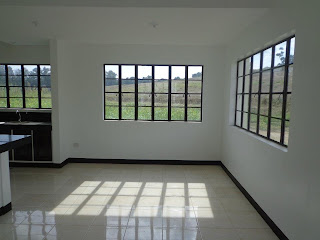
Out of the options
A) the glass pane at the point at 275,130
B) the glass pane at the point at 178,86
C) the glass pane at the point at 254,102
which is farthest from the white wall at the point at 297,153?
the glass pane at the point at 178,86

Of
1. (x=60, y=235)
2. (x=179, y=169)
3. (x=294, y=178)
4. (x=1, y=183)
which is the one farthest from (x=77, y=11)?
(x=179, y=169)

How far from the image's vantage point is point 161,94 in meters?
5.36

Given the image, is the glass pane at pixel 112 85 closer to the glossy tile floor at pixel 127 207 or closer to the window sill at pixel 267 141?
the glossy tile floor at pixel 127 207

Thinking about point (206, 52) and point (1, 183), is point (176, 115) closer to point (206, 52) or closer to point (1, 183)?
point (206, 52)

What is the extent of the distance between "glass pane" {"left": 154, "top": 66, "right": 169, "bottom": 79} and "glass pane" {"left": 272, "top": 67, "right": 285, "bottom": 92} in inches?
106

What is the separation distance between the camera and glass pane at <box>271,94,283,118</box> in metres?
2.83

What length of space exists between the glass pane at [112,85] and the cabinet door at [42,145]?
1.55 metres

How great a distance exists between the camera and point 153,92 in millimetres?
5348

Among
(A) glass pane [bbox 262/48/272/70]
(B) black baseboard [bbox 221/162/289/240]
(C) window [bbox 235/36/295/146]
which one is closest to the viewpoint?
(B) black baseboard [bbox 221/162/289/240]

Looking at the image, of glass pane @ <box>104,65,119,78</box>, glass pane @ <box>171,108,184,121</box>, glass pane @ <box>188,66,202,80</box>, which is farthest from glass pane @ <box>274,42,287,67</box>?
glass pane @ <box>104,65,119,78</box>

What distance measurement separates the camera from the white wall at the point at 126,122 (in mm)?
5160

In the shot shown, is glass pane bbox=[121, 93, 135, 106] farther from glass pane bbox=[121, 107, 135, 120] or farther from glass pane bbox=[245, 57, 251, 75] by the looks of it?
glass pane bbox=[245, 57, 251, 75]

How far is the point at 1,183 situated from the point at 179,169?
3248mm

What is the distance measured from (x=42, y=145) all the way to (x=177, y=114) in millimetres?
3001
